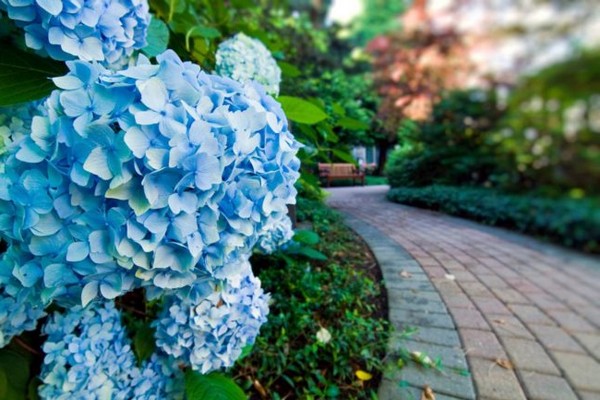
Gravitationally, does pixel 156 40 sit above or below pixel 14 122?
above

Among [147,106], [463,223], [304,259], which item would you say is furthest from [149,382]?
[304,259]

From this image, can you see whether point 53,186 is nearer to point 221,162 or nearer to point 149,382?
point 221,162

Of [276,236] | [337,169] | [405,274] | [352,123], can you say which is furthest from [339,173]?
[405,274]

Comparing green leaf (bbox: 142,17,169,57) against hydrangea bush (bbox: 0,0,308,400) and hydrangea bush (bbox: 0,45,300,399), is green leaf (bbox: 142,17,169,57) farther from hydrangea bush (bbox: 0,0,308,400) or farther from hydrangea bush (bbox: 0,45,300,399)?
hydrangea bush (bbox: 0,45,300,399)

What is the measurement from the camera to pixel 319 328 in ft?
3.36

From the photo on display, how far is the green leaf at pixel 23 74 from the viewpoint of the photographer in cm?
37

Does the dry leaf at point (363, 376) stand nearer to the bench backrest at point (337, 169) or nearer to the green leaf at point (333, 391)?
the green leaf at point (333, 391)

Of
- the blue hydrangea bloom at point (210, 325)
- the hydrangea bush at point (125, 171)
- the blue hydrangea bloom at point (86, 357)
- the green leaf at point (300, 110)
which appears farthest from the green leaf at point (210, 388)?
the green leaf at point (300, 110)

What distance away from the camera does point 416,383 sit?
764 millimetres

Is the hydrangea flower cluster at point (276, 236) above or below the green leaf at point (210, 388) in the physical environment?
above

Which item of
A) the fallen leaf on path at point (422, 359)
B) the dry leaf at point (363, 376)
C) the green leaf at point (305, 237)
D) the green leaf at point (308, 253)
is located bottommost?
the dry leaf at point (363, 376)

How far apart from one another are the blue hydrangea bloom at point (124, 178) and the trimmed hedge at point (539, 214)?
28cm

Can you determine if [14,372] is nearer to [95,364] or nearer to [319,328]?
[95,364]

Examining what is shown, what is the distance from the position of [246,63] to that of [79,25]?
391mm
